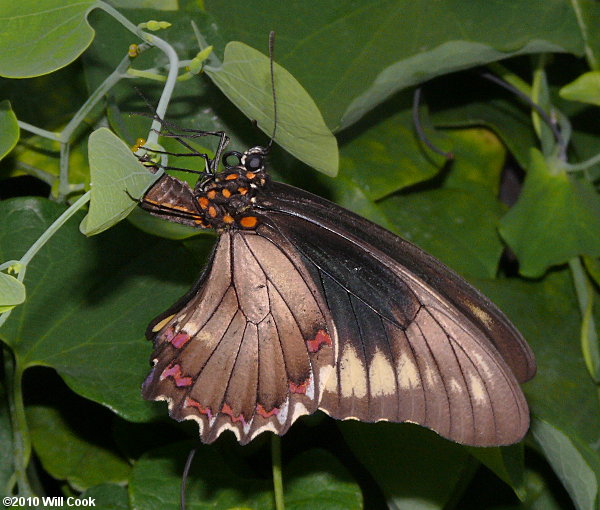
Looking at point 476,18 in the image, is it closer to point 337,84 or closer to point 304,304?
point 337,84

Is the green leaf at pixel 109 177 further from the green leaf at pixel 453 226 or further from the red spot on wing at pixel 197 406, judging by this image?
the green leaf at pixel 453 226

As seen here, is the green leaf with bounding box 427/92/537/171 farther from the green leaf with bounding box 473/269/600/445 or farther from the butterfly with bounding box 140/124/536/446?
the butterfly with bounding box 140/124/536/446

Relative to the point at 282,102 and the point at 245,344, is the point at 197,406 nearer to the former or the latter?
the point at 245,344

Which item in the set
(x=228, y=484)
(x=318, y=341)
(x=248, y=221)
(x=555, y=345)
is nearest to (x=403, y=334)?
(x=318, y=341)

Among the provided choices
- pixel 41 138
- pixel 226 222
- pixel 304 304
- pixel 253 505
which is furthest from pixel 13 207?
pixel 253 505

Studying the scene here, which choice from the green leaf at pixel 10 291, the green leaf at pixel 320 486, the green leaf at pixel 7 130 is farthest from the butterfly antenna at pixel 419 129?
the green leaf at pixel 10 291

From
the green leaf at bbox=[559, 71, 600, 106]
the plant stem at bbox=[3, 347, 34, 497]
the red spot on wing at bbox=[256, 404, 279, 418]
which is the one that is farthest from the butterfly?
the green leaf at bbox=[559, 71, 600, 106]
